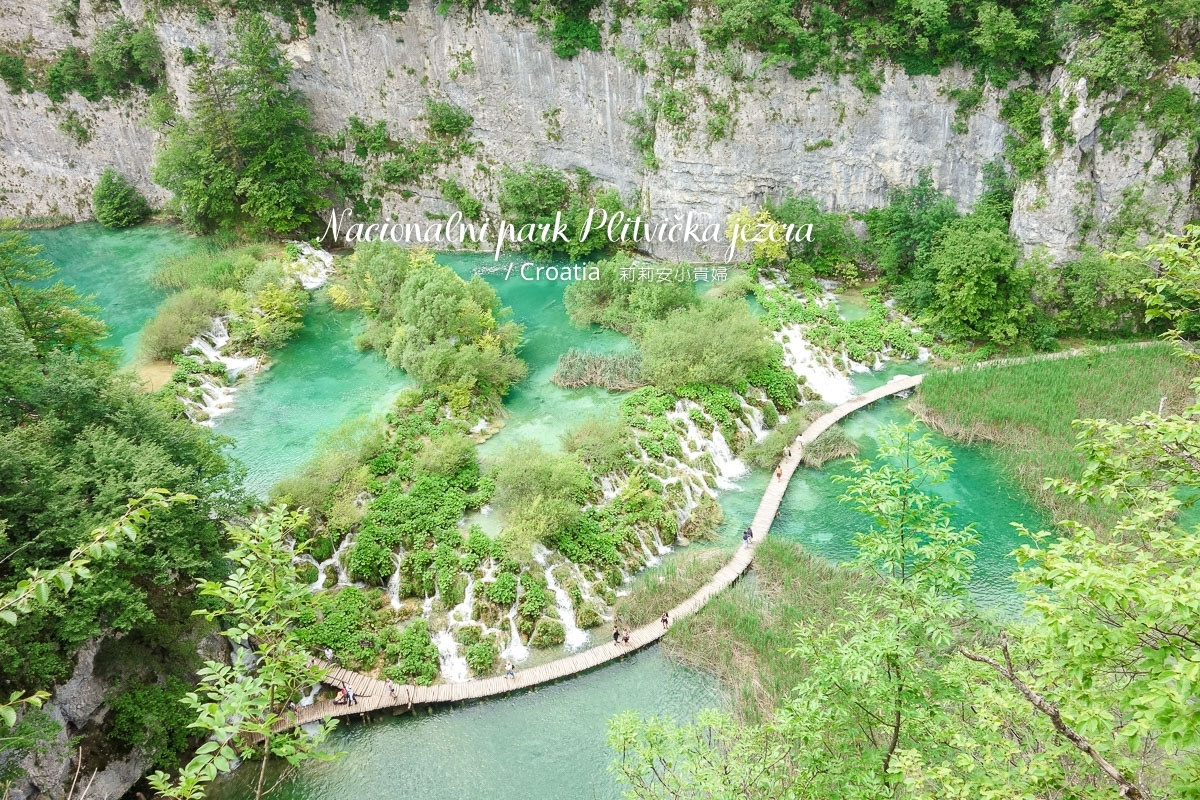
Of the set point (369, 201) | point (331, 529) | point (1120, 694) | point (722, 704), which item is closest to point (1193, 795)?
point (1120, 694)

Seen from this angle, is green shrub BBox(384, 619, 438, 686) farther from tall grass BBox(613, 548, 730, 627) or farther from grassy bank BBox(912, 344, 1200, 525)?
grassy bank BBox(912, 344, 1200, 525)

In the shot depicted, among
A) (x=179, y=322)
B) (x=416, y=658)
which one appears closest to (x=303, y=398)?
(x=179, y=322)

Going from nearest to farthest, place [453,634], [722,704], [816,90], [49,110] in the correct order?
[722,704]
[453,634]
[816,90]
[49,110]

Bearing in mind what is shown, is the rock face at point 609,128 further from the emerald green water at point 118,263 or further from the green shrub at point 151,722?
the green shrub at point 151,722

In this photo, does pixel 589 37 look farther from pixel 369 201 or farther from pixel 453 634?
pixel 453 634

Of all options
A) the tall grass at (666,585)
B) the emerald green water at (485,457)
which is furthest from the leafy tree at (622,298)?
the tall grass at (666,585)

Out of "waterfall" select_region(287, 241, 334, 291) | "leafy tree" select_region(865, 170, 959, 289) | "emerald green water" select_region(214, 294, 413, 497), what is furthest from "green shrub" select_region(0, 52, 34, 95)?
"leafy tree" select_region(865, 170, 959, 289)

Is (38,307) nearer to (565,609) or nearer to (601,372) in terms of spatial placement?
(565,609)
